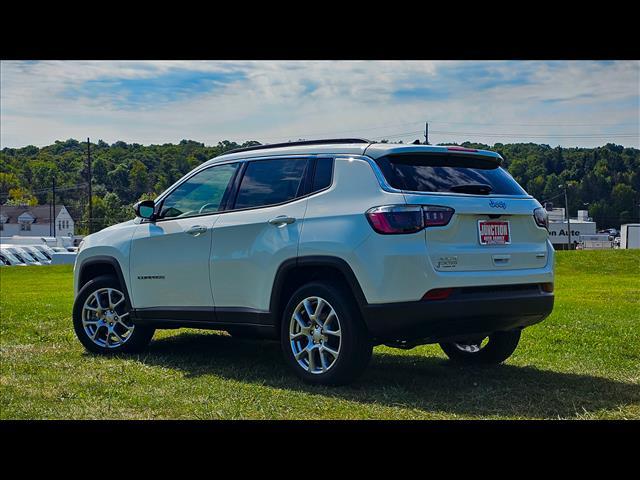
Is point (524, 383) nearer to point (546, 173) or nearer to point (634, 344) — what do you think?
point (634, 344)

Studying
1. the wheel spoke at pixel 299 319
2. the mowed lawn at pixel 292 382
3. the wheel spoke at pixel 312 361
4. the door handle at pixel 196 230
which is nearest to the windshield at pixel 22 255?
the mowed lawn at pixel 292 382

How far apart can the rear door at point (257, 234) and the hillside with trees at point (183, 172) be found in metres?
20.2

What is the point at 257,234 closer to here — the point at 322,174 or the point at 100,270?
the point at 322,174

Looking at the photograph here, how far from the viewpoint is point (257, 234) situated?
292 inches

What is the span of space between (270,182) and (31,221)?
107382 mm

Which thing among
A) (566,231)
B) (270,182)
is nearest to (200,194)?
(270,182)

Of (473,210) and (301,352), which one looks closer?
(473,210)

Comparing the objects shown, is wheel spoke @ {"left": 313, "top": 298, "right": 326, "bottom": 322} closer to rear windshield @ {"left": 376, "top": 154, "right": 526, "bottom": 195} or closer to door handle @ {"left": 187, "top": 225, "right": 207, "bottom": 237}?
rear windshield @ {"left": 376, "top": 154, "right": 526, "bottom": 195}

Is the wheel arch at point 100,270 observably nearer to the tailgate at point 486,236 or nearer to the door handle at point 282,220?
the door handle at point 282,220

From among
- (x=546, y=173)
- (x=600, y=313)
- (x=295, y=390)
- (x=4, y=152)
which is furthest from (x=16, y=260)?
(x=4, y=152)

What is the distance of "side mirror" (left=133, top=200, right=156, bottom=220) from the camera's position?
8609 millimetres
